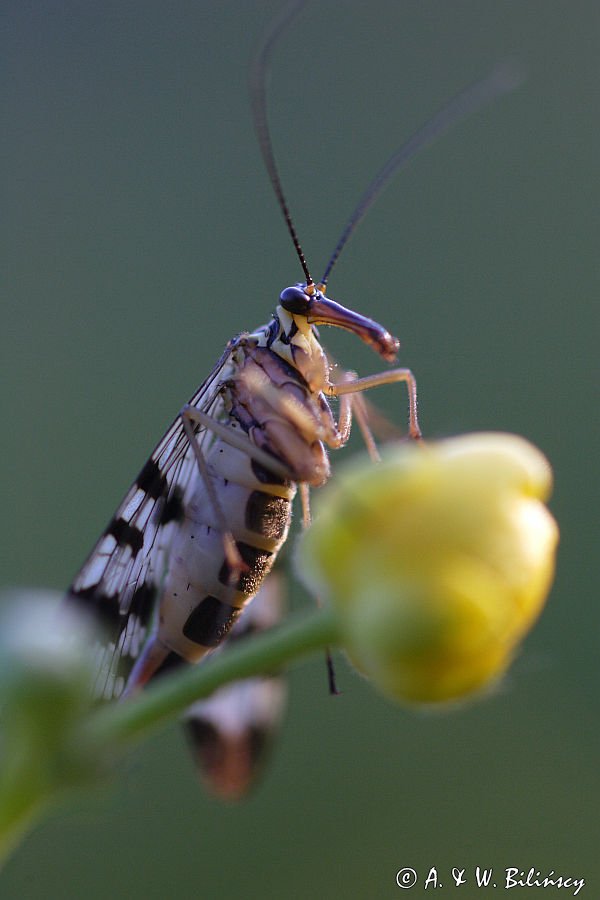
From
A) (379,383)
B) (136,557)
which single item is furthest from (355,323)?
(136,557)

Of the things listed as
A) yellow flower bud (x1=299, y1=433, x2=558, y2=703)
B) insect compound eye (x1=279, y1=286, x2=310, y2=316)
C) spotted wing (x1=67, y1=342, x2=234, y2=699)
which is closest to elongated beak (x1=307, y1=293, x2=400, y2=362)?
insect compound eye (x1=279, y1=286, x2=310, y2=316)

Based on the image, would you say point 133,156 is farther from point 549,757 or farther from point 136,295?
point 549,757

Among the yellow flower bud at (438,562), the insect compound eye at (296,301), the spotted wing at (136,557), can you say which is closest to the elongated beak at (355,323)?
the insect compound eye at (296,301)

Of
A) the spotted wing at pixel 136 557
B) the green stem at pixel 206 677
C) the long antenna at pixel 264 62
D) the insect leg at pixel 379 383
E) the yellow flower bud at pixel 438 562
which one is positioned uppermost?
the long antenna at pixel 264 62

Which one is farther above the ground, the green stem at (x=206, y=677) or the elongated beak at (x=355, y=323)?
the elongated beak at (x=355, y=323)

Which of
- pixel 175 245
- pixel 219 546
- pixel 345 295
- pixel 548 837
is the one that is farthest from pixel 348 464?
pixel 175 245

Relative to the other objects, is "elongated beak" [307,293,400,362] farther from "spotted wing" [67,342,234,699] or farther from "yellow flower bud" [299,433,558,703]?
"yellow flower bud" [299,433,558,703]

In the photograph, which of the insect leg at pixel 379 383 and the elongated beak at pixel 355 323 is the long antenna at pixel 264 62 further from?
the insect leg at pixel 379 383
